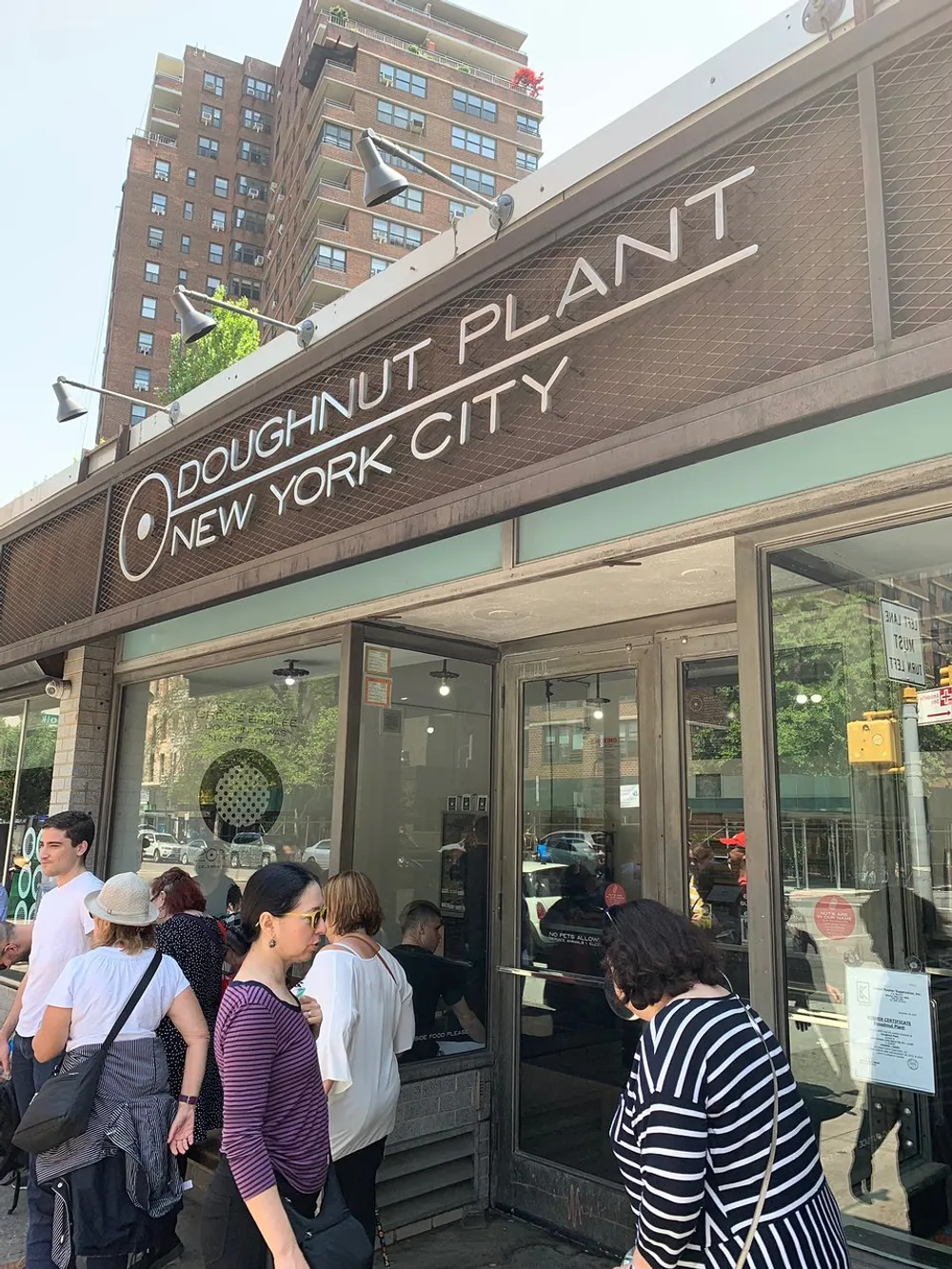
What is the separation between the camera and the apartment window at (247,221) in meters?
61.8

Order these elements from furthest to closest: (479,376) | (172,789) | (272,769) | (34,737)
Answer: (34,737) < (172,789) < (272,769) < (479,376)

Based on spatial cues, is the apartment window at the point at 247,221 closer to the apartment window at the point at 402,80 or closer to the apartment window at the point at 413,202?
the apartment window at the point at 402,80

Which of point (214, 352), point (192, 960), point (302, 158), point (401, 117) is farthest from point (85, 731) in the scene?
point (302, 158)

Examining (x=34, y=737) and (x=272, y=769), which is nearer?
(x=272, y=769)

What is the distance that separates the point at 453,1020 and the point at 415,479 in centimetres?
272

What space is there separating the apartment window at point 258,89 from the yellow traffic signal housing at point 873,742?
244 feet

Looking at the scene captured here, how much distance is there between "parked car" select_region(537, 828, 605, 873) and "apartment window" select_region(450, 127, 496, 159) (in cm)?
5376

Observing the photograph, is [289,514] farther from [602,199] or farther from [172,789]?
[172,789]

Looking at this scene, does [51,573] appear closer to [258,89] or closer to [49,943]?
[49,943]

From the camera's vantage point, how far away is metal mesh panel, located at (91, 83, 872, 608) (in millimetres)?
2428

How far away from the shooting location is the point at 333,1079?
2.92m

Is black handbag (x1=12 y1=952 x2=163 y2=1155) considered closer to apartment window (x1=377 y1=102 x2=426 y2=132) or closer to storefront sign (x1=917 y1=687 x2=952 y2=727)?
storefront sign (x1=917 y1=687 x2=952 y2=727)

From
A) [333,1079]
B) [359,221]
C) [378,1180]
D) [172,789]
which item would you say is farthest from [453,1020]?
[359,221]

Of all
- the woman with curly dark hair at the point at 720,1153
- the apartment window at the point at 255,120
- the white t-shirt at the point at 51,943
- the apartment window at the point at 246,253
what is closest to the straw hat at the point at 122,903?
the white t-shirt at the point at 51,943
